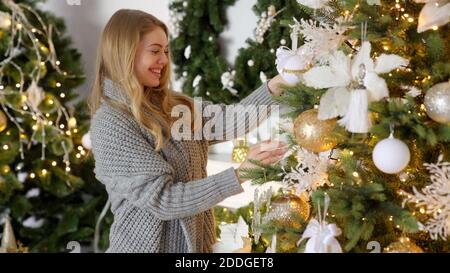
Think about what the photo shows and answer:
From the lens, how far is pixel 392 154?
3.24 ft

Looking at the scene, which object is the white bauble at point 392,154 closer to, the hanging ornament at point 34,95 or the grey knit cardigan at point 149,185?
the grey knit cardigan at point 149,185

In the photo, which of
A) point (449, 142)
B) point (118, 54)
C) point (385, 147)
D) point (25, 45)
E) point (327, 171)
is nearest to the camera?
point (385, 147)

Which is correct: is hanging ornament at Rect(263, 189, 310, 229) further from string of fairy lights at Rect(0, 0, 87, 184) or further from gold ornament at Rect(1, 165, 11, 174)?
gold ornament at Rect(1, 165, 11, 174)

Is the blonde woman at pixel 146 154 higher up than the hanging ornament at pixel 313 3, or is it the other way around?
the hanging ornament at pixel 313 3

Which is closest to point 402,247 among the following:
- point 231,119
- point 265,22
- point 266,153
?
point 266,153

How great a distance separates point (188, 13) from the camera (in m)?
2.70

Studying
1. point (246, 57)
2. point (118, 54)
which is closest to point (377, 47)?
point (118, 54)

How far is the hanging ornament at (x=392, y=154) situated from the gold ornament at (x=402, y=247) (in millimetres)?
167

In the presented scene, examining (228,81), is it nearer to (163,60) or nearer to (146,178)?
(163,60)

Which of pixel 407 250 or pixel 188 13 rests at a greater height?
pixel 188 13

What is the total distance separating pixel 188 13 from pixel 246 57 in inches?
14.7

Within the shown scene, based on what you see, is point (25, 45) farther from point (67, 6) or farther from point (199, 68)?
point (199, 68)

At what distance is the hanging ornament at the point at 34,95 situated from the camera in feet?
7.88

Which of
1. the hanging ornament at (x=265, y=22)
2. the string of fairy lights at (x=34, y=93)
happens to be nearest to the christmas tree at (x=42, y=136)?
the string of fairy lights at (x=34, y=93)
